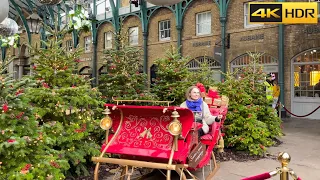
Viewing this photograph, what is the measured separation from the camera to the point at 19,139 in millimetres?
3207

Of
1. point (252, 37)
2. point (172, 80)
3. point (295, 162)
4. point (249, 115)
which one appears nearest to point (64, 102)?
point (172, 80)

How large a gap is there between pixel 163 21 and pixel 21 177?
721 inches

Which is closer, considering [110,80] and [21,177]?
[21,177]

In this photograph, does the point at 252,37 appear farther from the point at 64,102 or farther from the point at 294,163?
the point at 64,102

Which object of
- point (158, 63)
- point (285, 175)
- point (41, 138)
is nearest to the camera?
point (285, 175)

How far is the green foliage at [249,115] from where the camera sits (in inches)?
283

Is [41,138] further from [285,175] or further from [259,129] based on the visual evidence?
[259,129]

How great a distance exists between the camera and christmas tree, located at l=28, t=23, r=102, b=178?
15.8 feet

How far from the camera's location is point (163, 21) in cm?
2064

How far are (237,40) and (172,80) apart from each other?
9.29 meters

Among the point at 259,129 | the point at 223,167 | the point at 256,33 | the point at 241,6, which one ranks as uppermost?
the point at 241,6

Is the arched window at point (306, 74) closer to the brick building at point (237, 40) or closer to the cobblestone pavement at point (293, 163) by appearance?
the brick building at point (237, 40)

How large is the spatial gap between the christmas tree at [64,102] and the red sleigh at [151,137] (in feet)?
2.47

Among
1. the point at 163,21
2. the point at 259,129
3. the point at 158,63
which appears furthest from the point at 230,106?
the point at 163,21
